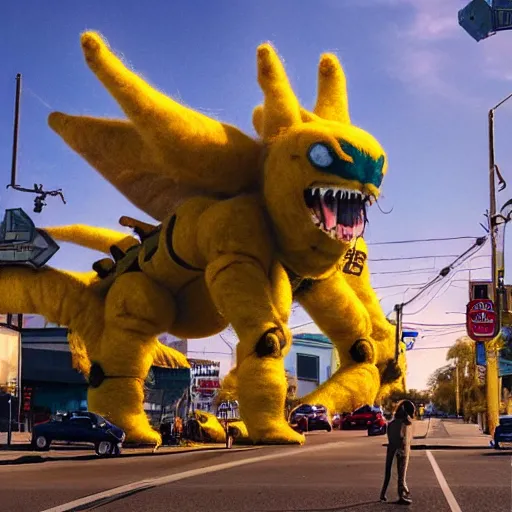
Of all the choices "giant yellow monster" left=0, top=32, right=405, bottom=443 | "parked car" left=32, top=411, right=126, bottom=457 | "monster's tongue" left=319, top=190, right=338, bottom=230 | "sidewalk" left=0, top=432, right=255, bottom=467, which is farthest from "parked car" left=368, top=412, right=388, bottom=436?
"monster's tongue" left=319, top=190, right=338, bottom=230

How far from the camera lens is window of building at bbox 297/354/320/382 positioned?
287 ft

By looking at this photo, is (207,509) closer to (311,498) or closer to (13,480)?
(311,498)

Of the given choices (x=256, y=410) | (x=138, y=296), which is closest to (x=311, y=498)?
(x=256, y=410)

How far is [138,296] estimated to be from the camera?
20.9 m

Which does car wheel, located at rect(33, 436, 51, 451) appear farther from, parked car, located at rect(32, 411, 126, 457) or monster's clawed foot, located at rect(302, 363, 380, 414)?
monster's clawed foot, located at rect(302, 363, 380, 414)

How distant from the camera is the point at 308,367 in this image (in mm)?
88062

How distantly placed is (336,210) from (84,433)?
7.55 meters

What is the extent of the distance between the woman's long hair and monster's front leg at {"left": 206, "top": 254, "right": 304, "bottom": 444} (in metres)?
8.79

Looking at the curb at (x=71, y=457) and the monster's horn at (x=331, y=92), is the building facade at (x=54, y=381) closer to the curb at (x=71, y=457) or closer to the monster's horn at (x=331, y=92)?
the curb at (x=71, y=457)

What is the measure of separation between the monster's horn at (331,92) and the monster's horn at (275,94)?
1.73m

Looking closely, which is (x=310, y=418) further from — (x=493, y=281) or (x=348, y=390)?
(x=493, y=281)

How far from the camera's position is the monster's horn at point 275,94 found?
63.1 feet

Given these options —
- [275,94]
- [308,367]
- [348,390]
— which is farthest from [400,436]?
[308,367]

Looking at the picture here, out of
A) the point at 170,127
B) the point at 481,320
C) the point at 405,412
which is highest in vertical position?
the point at 170,127
